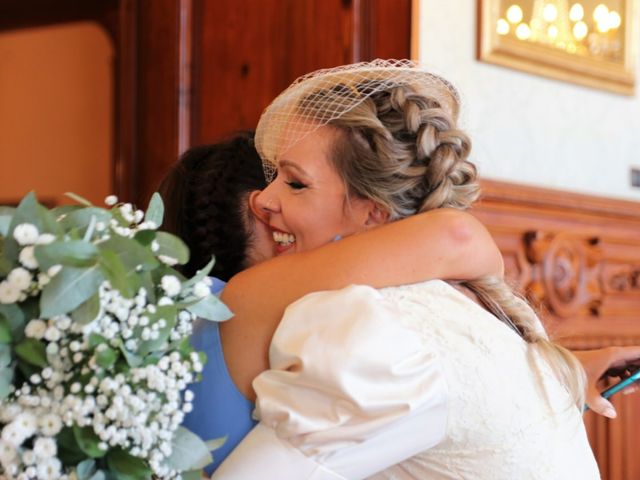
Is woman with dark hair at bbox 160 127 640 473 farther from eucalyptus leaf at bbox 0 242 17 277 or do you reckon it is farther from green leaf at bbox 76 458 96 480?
eucalyptus leaf at bbox 0 242 17 277

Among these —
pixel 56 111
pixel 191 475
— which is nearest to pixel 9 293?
pixel 191 475

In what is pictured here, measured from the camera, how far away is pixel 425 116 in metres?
1.72

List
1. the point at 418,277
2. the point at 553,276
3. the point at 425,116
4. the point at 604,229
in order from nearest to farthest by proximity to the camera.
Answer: the point at 418,277, the point at 425,116, the point at 553,276, the point at 604,229

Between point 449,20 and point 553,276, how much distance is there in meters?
1.01

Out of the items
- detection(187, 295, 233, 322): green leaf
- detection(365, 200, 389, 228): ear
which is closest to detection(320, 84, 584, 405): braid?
detection(365, 200, 389, 228): ear

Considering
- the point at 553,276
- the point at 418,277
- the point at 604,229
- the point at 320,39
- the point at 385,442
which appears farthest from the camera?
the point at 604,229

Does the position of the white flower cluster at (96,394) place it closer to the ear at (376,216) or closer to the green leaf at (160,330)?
the green leaf at (160,330)

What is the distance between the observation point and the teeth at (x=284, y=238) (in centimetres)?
183

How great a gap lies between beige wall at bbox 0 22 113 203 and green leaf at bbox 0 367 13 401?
147 inches

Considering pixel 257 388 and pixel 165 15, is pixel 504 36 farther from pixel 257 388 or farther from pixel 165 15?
pixel 257 388

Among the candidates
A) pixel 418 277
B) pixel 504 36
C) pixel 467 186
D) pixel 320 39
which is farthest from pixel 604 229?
pixel 418 277

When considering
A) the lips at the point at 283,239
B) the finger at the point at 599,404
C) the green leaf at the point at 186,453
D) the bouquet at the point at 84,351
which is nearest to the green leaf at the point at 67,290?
the bouquet at the point at 84,351

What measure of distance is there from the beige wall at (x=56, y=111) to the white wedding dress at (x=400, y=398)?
11.8 feet

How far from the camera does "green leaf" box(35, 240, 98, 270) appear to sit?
3.76 feet
